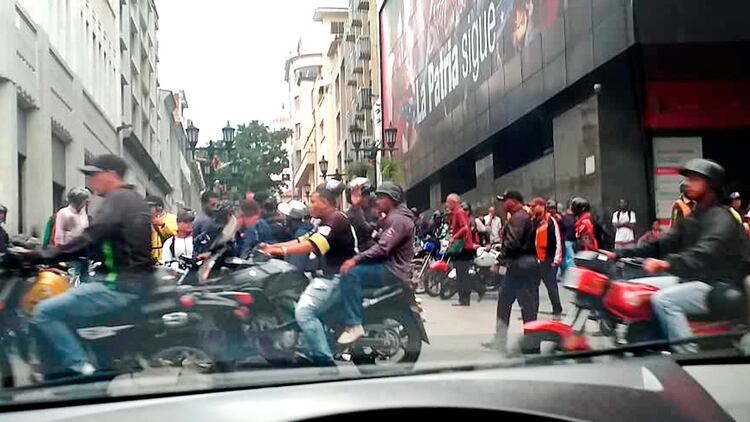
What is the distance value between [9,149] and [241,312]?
1.15 m

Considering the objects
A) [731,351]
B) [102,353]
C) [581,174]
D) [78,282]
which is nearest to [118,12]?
[78,282]

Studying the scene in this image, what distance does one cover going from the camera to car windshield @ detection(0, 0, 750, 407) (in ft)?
9.19

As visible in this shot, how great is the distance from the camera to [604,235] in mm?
4902

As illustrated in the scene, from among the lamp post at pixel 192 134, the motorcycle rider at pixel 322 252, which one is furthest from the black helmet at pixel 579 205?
the lamp post at pixel 192 134

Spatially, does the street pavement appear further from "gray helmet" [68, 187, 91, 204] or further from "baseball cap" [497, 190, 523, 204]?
"gray helmet" [68, 187, 91, 204]

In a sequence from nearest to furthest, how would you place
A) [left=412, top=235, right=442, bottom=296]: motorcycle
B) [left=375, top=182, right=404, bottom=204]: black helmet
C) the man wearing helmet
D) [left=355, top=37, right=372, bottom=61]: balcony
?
the man wearing helmet
[left=355, top=37, right=372, bottom=61]: balcony
[left=375, top=182, right=404, bottom=204]: black helmet
[left=412, top=235, right=442, bottom=296]: motorcycle

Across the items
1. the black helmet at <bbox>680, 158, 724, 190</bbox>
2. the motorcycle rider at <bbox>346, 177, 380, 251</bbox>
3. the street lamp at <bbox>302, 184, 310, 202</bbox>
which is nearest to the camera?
the black helmet at <bbox>680, 158, 724, 190</bbox>

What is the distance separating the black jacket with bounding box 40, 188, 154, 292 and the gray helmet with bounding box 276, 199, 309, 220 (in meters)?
0.63

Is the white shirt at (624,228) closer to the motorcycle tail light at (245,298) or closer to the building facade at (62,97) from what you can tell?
the motorcycle tail light at (245,298)

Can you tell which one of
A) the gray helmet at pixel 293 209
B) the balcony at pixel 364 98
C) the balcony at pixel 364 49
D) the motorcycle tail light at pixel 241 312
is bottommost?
the motorcycle tail light at pixel 241 312

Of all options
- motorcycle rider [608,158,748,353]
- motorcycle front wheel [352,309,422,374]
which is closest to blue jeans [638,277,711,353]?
motorcycle rider [608,158,748,353]

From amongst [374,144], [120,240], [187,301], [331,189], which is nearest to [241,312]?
[187,301]

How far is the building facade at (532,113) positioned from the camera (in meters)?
4.40

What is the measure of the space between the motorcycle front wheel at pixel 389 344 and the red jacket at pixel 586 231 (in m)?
1.24
